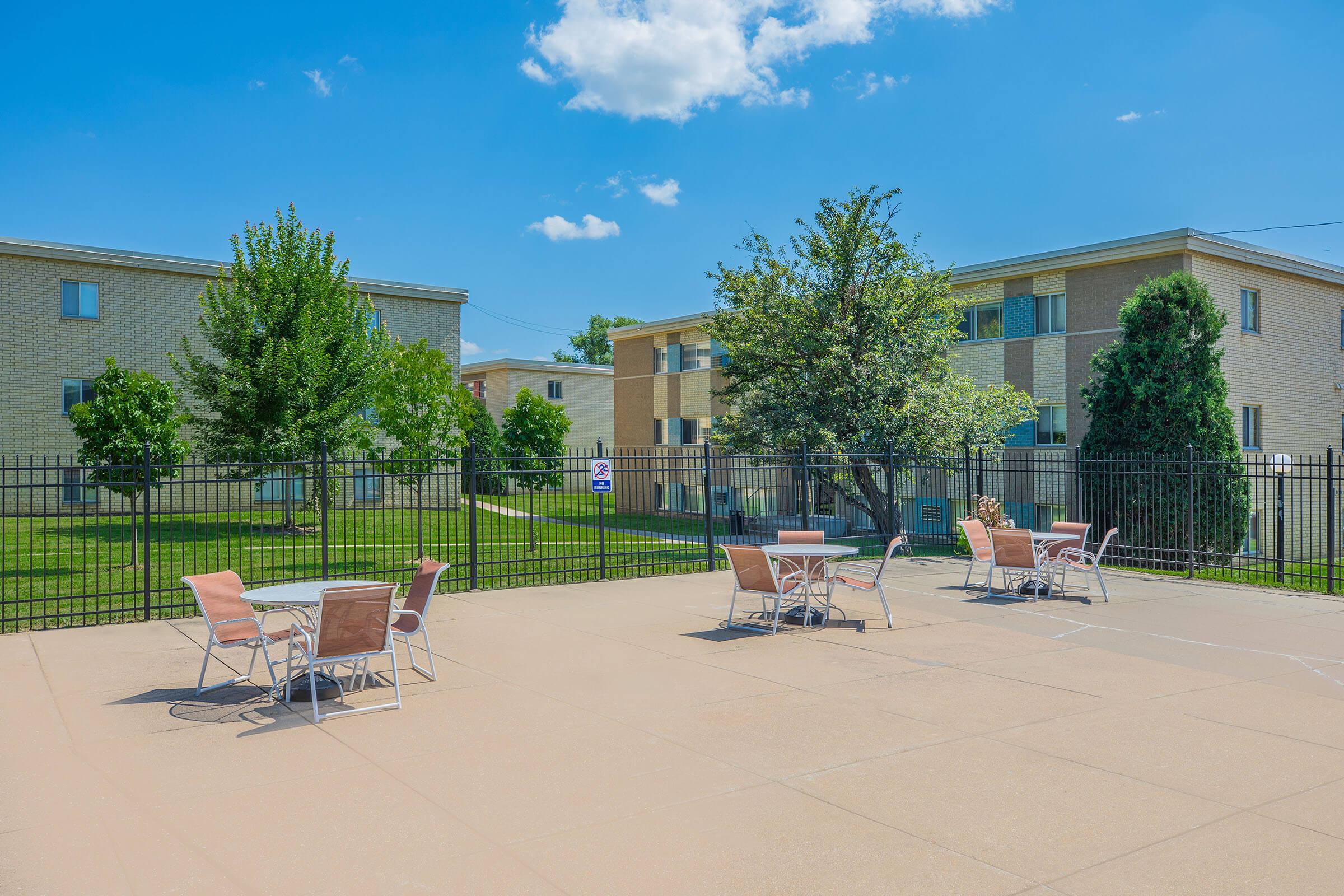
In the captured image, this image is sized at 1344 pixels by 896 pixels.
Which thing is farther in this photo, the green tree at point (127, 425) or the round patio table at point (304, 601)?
the green tree at point (127, 425)

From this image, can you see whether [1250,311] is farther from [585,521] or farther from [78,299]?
[78,299]

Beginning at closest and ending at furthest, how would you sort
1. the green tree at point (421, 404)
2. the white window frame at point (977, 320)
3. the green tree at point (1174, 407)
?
the green tree at point (421, 404) < the green tree at point (1174, 407) < the white window frame at point (977, 320)

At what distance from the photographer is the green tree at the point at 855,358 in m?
20.0

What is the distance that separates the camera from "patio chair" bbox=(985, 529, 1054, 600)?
11.5m

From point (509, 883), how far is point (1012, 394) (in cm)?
2052

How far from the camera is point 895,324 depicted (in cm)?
2084

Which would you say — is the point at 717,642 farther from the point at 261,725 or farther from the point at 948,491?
the point at 948,491

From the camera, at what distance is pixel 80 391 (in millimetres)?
29938

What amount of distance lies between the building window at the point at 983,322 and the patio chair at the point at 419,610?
72.3ft

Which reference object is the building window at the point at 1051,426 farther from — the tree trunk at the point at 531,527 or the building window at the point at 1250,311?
the tree trunk at the point at 531,527

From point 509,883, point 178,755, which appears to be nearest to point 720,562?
point 178,755

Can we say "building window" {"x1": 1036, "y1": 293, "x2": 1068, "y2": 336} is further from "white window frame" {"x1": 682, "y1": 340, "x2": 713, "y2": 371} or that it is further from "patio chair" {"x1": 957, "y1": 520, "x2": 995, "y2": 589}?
"patio chair" {"x1": 957, "y1": 520, "x2": 995, "y2": 589}

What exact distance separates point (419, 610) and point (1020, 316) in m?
22.8

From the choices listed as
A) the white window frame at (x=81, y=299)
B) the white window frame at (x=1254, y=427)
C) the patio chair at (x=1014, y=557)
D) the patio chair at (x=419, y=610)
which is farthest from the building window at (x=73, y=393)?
the white window frame at (x=1254, y=427)
